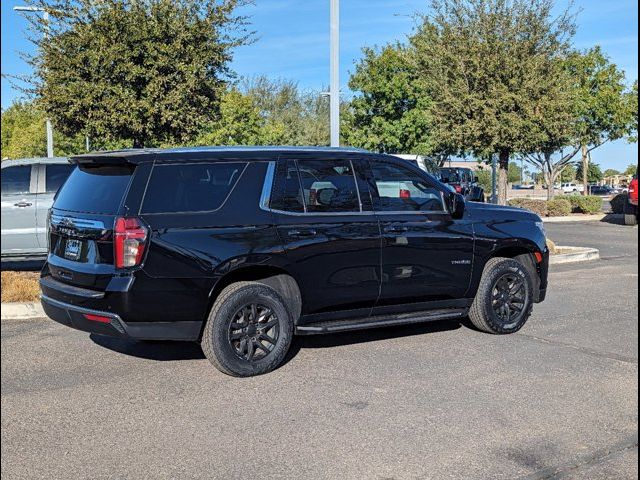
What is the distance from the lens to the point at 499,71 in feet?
45.5

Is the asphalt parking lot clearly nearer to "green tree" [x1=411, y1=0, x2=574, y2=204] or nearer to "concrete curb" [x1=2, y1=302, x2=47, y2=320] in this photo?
"concrete curb" [x1=2, y1=302, x2=47, y2=320]

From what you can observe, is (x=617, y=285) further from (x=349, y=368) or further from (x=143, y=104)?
(x=143, y=104)

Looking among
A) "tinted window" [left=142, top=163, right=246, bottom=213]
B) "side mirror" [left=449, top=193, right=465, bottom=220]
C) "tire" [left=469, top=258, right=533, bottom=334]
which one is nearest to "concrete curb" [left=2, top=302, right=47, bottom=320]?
"tinted window" [left=142, top=163, right=246, bottom=213]

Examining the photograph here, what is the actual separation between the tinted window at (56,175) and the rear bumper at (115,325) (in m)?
6.01

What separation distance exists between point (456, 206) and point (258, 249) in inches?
79.6

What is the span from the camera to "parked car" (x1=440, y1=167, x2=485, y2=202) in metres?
24.0

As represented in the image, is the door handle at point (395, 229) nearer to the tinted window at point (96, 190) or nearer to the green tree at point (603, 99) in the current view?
the tinted window at point (96, 190)

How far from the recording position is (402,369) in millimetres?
5559

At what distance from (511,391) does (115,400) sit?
2.78 metres

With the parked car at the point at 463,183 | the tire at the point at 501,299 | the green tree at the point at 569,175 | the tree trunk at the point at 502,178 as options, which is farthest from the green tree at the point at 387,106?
the green tree at the point at 569,175

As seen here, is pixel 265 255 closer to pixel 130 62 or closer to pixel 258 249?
pixel 258 249

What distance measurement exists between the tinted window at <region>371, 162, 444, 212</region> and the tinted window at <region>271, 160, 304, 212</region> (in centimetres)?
79

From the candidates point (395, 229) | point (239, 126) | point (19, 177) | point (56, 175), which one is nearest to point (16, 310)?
point (395, 229)

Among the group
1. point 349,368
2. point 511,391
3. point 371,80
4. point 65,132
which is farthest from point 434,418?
point 371,80
